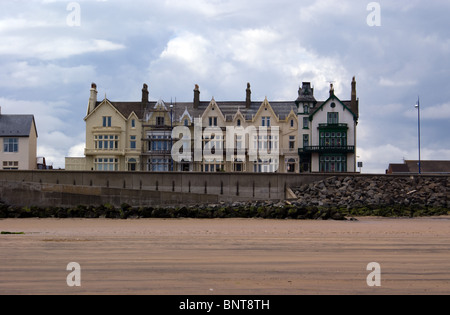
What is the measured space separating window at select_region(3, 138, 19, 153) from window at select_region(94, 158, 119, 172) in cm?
963

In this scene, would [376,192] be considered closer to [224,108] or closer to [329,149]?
[329,149]

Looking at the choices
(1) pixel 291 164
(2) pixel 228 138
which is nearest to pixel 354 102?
(1) pixel 291 164

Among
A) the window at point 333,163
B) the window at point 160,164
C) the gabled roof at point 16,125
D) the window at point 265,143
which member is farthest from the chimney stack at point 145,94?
the window at point 333,163

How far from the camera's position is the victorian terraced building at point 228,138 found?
214 ft

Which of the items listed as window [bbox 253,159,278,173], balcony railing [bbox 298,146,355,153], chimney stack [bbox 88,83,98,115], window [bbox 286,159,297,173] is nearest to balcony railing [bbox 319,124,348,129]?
balcony railing [bbox 298,146,355,153]

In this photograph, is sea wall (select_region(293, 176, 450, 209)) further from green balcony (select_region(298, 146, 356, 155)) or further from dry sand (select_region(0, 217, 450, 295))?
dry sand (select_region(0, 217, 450, 295))

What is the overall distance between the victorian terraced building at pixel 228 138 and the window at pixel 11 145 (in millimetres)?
6268

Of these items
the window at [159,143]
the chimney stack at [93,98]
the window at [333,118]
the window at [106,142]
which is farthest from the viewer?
the chimney stack at [93,98]

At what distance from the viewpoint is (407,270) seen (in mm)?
11273

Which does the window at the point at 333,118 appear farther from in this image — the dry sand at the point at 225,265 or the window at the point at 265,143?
the dry sand at the point at 225,265

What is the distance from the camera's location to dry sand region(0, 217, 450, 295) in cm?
965
